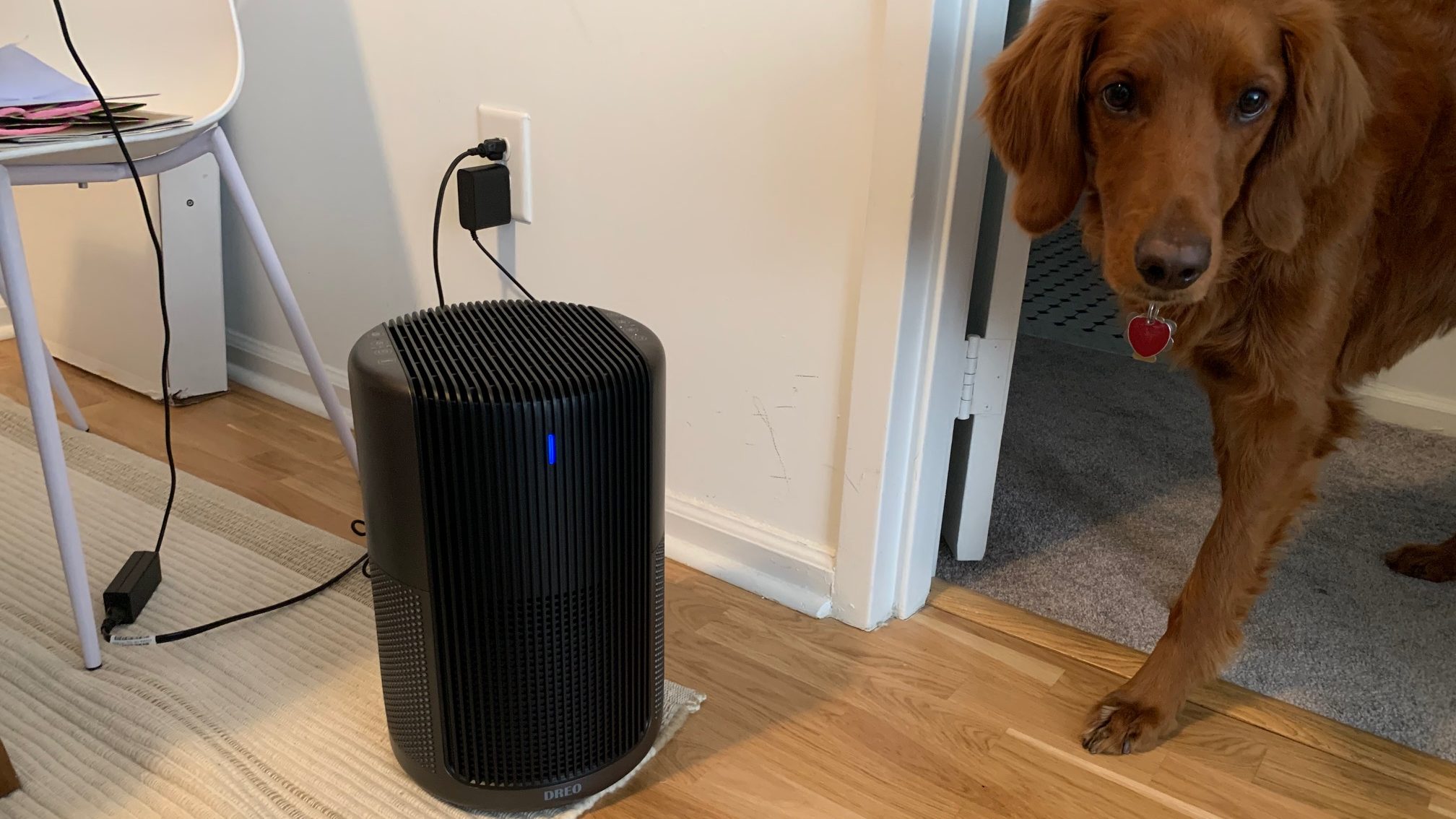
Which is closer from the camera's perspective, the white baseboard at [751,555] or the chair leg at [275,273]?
the chair leg at [275,273]

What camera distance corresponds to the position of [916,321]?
3.88 feet

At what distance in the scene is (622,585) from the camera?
3.01 feet

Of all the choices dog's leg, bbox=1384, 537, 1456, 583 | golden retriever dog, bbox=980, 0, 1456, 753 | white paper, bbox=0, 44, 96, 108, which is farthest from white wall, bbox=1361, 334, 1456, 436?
white paper, bbox=0, 44, 96, 108

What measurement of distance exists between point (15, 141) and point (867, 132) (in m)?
0.88

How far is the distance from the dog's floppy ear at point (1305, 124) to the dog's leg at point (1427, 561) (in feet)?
2.64

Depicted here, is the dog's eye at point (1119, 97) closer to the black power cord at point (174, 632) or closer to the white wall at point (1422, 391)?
the black power cord at point (174, 632)

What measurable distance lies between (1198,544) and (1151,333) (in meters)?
0.63

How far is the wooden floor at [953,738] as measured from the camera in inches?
40.5

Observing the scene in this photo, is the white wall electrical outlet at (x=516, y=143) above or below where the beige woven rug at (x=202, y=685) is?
above

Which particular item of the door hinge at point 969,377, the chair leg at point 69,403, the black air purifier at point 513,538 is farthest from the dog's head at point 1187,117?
the chair leg at point 69,403

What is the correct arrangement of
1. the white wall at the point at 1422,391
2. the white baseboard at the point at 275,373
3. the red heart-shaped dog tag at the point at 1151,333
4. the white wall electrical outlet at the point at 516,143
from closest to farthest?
the red heart-shaped dog tag at the point at 1151,333
the white wall electrical outlet at the point at 516,143
the white baseboard at the point at 275,373
the white wall at the point at 1422,391

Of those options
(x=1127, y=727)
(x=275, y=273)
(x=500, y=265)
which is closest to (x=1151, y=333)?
(x=1127, y=727)

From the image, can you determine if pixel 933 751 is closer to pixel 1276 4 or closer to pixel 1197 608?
pixel 1197 608

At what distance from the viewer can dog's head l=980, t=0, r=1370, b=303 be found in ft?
2.88
